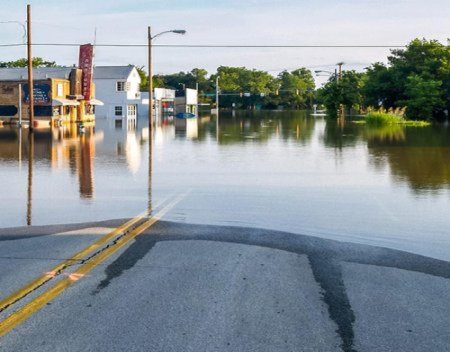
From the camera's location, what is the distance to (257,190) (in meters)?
14.5

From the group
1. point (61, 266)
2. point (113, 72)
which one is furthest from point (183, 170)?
point (113, 72)

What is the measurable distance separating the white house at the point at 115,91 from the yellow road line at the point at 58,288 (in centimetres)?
7788

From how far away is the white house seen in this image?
3391 inches

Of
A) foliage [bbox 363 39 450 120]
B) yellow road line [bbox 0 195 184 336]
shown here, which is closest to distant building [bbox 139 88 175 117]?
foliage [bbox 363 39 450 120]

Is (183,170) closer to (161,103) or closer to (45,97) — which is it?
(45,97)

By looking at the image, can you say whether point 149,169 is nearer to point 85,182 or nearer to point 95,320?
point 85,182

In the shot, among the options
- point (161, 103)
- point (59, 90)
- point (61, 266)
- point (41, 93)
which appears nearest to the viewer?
point (61, 266)

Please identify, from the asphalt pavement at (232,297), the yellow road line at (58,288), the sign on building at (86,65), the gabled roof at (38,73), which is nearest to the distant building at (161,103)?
the sign on building at (86,65)

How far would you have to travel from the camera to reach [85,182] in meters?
15.7

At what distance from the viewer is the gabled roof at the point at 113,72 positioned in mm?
86438

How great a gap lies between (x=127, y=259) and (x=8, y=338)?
9.03 feet

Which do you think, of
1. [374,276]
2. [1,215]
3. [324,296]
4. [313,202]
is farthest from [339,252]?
[1,215]

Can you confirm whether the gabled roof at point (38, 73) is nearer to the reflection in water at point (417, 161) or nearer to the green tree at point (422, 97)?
the green tree at point (422, 97)

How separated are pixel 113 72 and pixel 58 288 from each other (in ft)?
273
